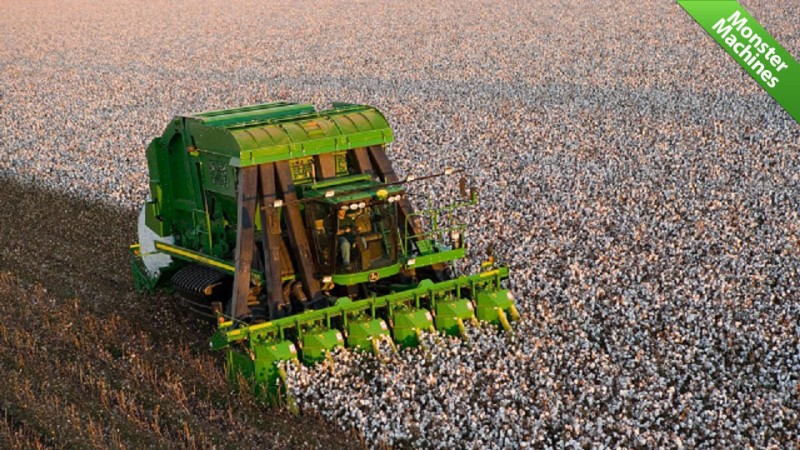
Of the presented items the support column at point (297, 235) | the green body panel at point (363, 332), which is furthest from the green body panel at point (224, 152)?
the green body panel at point (363, 332)

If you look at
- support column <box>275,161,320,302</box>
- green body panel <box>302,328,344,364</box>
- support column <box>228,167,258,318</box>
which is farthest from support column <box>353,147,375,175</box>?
green body panel <box>302,328,344,364</box>

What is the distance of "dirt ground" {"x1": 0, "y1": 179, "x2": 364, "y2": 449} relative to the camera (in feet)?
32.6

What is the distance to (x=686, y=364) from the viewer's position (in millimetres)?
11258

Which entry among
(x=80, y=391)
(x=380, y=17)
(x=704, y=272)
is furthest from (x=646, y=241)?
(x=380, y=17)

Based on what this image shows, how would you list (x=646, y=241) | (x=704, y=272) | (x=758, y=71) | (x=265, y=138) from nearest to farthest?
(x=265, y=138), (x=704, y=272), (x=646, y=241), (x=758, y=71)

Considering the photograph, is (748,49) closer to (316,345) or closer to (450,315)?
(450,315)

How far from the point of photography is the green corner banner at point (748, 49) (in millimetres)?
23328

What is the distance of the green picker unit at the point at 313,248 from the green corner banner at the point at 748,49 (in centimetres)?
1263

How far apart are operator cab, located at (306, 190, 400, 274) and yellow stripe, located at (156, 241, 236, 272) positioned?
111 centimetres

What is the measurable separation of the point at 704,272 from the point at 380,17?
3917 cm

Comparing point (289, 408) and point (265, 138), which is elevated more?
point (265, 138)

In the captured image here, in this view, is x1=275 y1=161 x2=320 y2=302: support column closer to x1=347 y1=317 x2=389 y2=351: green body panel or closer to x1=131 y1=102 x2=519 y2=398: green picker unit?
x1=131 y1=102 x2=519 y2=398: green picker unit

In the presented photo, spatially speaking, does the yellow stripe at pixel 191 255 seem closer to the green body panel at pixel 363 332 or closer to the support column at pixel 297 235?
the support column at pixel 297 235

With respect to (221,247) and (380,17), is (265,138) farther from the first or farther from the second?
(380,17)
